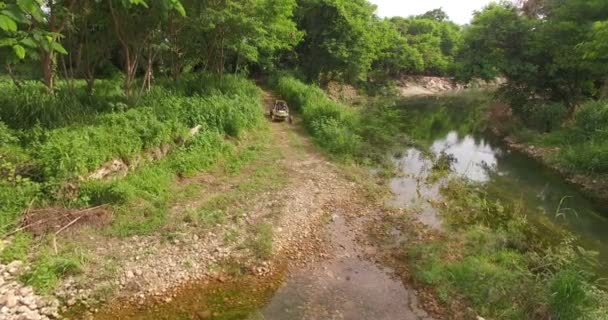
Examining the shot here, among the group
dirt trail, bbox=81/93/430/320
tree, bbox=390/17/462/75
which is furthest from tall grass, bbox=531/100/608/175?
tree, bbox=390/17/462/75

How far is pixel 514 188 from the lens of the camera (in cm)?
1423

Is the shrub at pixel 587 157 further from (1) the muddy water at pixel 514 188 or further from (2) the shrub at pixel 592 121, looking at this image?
(1) the muddy water at pixel 514 188

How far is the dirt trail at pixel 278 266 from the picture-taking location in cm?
672

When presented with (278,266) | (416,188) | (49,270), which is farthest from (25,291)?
(416,188)

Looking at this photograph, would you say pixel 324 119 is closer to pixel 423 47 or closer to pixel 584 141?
pixel 584 141

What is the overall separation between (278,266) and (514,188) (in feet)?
34.8

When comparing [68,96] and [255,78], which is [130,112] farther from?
[255,78]

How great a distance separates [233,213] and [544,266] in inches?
277

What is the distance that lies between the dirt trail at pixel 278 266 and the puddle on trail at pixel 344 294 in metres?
0.02

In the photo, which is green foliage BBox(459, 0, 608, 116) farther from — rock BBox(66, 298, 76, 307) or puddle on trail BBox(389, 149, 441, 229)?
rock BBox(66, 298, 76, 307)

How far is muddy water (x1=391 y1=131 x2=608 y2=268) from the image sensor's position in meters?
11.3

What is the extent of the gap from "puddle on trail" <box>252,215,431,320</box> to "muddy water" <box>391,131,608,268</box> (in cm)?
322

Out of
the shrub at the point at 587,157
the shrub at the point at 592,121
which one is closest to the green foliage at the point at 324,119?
the shrub at the point at 587,157

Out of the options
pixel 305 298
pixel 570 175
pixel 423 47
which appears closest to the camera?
pixel 305 298
